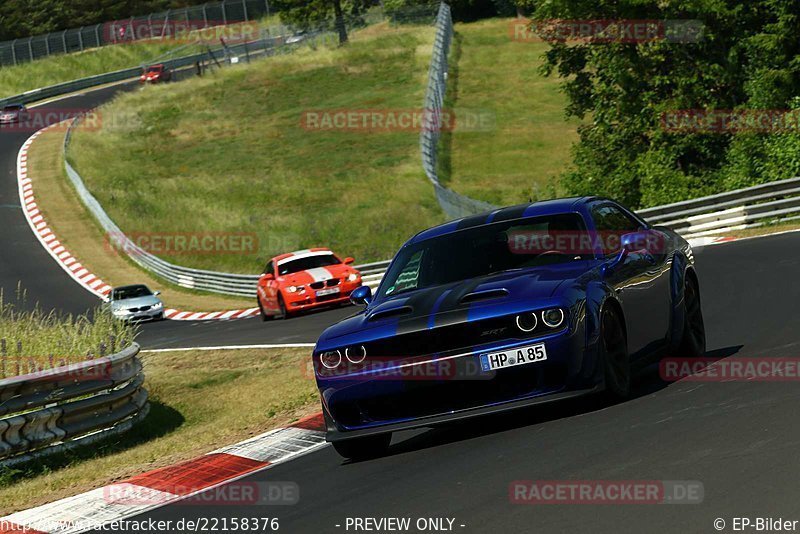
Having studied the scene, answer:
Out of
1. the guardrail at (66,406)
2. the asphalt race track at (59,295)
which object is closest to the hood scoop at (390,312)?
the guardrail at (66,406)

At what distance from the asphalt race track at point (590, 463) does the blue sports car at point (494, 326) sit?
10.8 inches

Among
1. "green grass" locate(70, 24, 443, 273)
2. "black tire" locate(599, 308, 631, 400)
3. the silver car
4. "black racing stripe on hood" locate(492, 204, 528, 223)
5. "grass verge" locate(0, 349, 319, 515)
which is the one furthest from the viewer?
"green grass" locate(70, 24, 443, 273)

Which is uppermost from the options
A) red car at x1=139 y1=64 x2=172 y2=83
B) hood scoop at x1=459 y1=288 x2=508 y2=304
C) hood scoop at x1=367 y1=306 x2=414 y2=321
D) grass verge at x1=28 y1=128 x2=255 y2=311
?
hood scoop at x1=459 y1=288 x2=508 y2=304

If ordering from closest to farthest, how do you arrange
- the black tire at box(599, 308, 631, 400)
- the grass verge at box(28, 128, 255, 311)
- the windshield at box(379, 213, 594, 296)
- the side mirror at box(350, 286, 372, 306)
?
the black tire at box(599, 308, 631, 400), the windshield at box(379, 213, 594, 296), the side mirror at box(350, 286, 372, 306), the grass verge at box(28, 128, 255, 311)

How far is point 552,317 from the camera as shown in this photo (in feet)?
26.1

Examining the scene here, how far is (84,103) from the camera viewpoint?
76125 mm

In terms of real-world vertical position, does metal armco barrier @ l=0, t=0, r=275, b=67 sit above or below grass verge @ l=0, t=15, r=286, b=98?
above

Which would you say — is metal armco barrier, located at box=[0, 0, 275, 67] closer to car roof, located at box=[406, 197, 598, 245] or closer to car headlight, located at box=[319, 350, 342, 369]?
car roof, located at box=[406, 197, 598, 245]

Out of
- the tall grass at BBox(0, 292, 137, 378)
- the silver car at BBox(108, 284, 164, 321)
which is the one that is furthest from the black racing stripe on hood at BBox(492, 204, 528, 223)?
the silver car at BBox(108, 284, 164, 321)

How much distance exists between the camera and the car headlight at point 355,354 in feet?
27.2

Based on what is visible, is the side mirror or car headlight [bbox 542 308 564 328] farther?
the side mirror

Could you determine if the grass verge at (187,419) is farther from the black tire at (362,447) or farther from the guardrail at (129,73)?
the guardrail at (129,73)

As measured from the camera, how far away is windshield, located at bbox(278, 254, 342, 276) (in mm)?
26656

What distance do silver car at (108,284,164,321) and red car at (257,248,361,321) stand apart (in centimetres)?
616
